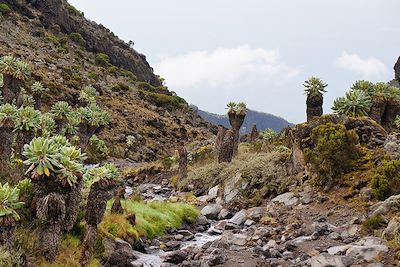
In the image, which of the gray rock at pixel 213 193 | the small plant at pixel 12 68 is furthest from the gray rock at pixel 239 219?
the small plant at pixel 12 68

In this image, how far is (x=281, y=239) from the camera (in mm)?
17312

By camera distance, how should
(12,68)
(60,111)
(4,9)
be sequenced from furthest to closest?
(4,9), (60,111), (12,68)

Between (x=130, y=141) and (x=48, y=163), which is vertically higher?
(x=130, y=141)

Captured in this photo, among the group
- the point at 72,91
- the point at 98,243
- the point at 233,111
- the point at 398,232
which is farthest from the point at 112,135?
the point at 398,232

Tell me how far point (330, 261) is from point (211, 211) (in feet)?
42.2

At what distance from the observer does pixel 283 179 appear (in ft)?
85.4

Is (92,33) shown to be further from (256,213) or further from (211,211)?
(256,213)

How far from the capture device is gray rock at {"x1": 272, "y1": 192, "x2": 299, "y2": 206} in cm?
2306

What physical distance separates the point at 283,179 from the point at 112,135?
38.4m

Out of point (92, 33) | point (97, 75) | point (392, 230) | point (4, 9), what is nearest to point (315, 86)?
point (392, 230)

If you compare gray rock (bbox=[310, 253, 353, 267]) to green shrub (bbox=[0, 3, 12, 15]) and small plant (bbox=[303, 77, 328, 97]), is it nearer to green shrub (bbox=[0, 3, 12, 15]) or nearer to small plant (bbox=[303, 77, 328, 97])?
small plant (bbox=[303, 77, 328, 97])

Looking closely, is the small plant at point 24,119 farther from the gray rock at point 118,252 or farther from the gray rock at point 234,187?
the gray rock at point 234,187

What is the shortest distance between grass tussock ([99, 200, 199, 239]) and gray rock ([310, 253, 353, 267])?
24.1ft

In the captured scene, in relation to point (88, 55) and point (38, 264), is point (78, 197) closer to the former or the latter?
point (38, 264)
